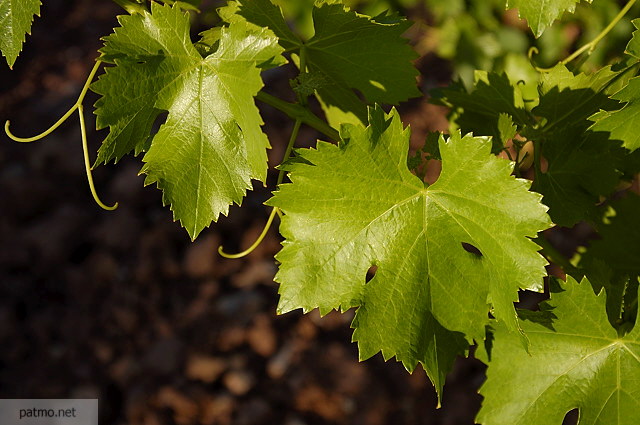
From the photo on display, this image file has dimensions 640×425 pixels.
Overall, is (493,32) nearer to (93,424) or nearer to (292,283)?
(93,424)

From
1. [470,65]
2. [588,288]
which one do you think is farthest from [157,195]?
[588,288]

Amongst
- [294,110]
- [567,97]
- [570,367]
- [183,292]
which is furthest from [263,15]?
[183,292]

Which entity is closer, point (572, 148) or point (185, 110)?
point (185, 110)

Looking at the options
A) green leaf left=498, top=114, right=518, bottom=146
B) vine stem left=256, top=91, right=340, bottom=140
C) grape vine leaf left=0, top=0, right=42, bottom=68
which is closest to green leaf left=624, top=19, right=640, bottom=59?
green leaf left=498, top=114, right=518, bottom=146

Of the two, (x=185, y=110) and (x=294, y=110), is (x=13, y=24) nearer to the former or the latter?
(x=185, y=110)

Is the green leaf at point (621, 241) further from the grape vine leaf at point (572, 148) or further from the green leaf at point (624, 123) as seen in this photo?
the green leaf at point (624, 123)

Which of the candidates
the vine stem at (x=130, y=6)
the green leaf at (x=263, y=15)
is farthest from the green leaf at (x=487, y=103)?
the vine stem at (x=130, y=6)
